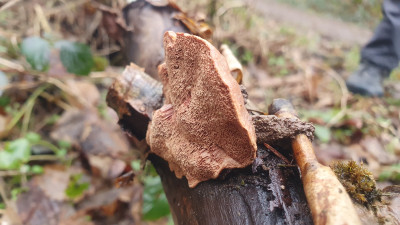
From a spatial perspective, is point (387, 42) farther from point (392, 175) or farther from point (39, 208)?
point (39, 208)

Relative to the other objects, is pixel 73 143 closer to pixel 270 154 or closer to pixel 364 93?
pixel 270 154

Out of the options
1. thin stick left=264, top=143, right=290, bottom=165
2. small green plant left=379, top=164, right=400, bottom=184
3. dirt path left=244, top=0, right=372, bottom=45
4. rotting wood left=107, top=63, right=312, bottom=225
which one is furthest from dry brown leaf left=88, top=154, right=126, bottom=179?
dirt path left=244, top=0, right=372, bottom=45


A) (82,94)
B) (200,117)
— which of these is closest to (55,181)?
(82,94)

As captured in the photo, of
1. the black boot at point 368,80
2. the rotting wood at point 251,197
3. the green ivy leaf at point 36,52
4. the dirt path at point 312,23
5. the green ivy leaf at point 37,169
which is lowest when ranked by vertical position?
the dirt path at point 312,23

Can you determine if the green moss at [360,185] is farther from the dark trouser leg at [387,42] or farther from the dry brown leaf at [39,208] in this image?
the dark trouser leg at [387,42]

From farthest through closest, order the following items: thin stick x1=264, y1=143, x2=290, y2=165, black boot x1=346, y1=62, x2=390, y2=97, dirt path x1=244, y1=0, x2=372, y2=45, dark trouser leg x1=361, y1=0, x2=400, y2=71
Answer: dirt path x1=244, y1=0, x2=372, y2=45
black boot x1=346, y1=62, x2=390, y2=97
dark trouser leg x1=361, y1=0, x2=400, y2=71
thin stick x1=264, y1=143, x2=290, y2=165

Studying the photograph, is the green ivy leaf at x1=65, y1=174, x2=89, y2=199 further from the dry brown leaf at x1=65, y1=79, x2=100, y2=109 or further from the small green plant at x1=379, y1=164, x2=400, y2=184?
the small green plant at x1=379, y1=164, x2=400, y2=184

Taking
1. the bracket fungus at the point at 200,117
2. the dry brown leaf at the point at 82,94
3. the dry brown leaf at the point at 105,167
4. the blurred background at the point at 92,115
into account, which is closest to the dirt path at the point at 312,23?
the blurred background at the point at 92,115
